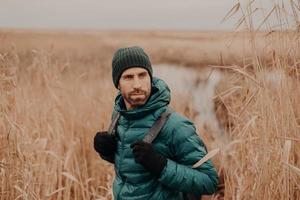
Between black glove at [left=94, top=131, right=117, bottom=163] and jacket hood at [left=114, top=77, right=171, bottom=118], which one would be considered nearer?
jacket hood at [left=114, top=77, right=171, bottom=118]

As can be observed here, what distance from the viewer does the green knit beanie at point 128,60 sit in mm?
2025

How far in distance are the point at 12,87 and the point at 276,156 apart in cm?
140

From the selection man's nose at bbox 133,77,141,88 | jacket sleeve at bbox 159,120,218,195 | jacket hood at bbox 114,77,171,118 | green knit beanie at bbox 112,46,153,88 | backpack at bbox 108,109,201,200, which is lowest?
jacket sleeve at bbox 159,120,218,195

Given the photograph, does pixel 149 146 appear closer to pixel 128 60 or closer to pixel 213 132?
pixel 128 60

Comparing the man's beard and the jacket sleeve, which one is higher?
the man's beard

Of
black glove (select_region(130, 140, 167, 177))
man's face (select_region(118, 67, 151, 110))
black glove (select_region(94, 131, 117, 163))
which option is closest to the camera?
black glove (select_region(130, 140, 167, 177))

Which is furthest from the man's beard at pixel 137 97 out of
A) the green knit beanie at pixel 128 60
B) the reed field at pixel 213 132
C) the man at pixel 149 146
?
the reed field at pixel 213 132

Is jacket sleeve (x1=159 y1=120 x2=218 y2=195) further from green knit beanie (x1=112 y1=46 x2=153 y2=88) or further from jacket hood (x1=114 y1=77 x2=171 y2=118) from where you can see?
green knit beanie (x1=112 y1=46 x2=153 y2=88)

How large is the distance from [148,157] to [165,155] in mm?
133

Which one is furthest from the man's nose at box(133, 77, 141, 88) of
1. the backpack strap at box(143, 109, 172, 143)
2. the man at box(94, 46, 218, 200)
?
the backpack strap at box(143, 109, 172, 143)

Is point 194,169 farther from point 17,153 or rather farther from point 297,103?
point 17,153

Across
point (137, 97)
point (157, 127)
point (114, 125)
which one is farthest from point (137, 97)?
point (114, 125)

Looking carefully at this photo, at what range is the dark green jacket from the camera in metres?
1.91

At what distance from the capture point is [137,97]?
1.96 metres
